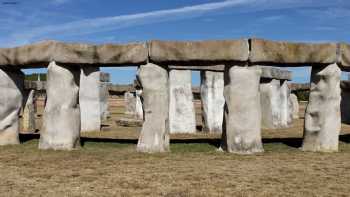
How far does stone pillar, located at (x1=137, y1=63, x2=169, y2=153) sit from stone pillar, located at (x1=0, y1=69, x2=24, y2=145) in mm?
3168

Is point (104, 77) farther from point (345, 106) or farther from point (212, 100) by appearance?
point (345, 106)

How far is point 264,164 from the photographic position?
26.2 feet

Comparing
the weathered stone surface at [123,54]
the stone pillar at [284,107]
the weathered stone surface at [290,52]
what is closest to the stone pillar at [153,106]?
the weathered stone surface at [123,54]

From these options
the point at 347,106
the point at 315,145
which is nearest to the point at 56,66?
the point at 315,145

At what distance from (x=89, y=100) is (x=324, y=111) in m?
8.50

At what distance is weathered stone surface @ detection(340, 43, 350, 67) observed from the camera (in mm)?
9625

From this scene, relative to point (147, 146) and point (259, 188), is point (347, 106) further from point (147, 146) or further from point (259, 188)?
point (259, 188)

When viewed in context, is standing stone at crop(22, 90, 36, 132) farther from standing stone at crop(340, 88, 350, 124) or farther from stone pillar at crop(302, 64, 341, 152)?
standing stone at crop(340, 88, 350, 124)

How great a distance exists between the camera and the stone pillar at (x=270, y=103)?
16891 mm

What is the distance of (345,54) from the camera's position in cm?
967

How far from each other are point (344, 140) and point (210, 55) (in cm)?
467

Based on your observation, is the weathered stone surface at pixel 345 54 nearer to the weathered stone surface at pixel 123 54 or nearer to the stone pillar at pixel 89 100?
the weathered stone surface at pixel 123 54

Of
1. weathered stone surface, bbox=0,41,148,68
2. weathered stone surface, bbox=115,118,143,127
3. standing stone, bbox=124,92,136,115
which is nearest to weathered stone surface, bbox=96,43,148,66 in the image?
weathered stone surface, bbox=0,41,148,68

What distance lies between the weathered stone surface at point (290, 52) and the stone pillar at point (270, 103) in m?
7.43
